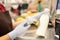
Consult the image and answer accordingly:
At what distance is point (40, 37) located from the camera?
3.32 feet

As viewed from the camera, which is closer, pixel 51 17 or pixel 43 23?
pixel 43 23

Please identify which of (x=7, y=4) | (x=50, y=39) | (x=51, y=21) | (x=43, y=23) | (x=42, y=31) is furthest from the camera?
(x=7, y=4)

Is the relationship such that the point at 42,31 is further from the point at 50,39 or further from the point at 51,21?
the point at 51,21

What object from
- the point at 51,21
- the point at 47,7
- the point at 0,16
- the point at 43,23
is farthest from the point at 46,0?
the point at 0,16

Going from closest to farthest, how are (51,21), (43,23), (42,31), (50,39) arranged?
1. (50,39)
2. (42,31)
3. (43,23)
4. (51,21)

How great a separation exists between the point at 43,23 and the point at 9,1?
0.70 meters

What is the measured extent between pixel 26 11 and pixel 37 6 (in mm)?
163

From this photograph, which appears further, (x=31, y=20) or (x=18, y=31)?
(x=31, y=20)

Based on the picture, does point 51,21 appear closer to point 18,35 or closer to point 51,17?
point 51,17

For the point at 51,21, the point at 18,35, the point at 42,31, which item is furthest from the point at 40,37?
the point at 51,21

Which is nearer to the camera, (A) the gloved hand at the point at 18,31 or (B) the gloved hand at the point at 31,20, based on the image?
(A) the gloved hand at the point at 18,31

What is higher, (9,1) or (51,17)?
(9,1)

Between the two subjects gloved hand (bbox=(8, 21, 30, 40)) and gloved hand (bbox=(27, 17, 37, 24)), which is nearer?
gloved hand (bbox=(8, 21, 30, 40))

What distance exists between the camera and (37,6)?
69.1 inches
